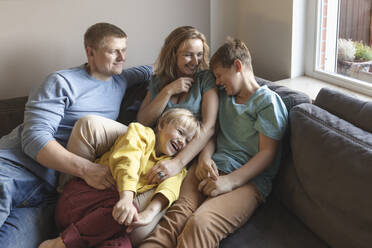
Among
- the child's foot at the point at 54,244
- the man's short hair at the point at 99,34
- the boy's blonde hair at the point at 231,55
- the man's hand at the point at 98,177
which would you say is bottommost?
the child's foot at the point at 54,244

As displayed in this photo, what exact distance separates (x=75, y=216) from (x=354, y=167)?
111 cm

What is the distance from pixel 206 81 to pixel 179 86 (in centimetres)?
14

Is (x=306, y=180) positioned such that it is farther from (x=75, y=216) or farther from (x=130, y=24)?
(x=130, y=24)

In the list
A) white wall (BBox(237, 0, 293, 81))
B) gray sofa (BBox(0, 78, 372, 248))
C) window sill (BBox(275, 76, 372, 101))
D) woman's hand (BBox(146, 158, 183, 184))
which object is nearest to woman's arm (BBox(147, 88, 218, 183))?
woman's hand (BBox(146, 158, 183, 184))

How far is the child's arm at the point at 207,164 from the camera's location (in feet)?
5.52

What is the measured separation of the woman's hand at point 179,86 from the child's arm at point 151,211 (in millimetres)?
579

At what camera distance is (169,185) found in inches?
64.6

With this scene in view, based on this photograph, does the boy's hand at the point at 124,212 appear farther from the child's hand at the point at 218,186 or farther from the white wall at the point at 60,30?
the white wall at the point at 60,30

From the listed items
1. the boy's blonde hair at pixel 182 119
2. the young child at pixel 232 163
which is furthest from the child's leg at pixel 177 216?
the boy's blonde hair at pixel 182 119

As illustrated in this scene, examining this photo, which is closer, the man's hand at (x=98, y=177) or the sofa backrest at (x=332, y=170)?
the sofa backrest at (x=332, y=170)

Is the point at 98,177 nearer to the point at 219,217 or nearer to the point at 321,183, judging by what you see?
the point at 219,217

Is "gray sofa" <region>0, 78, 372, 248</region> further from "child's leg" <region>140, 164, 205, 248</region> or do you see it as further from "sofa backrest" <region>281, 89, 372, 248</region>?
"child's leg" <region>140, 164, 205, 248</region>

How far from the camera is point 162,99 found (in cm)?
195

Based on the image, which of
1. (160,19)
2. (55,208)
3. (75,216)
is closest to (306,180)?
(75,216)
